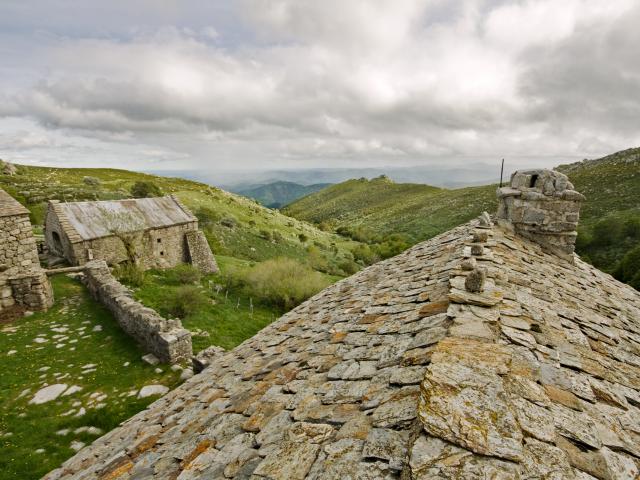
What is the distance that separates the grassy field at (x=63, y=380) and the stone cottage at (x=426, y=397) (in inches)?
93.0

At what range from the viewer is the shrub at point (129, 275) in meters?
18.4

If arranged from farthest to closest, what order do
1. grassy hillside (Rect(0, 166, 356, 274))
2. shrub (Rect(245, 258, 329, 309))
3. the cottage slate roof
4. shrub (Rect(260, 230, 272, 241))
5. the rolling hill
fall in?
shrub (Rect(260, 230, 272, 241))
grassy hillside (Rect(0, 166, 356, 274))
the rolling hill
shrub (Rect(245, 258, 329, 309))
the cottage slate roof

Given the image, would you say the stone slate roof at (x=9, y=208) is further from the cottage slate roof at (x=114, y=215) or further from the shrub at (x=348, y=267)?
the shrub at (x=348, y=267)

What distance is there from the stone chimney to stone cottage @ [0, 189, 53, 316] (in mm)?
17530

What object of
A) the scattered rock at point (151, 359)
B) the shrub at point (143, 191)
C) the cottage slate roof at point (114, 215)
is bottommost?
the scattered rock at point (151, 359)

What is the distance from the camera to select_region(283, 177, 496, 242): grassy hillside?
61812 millimetres

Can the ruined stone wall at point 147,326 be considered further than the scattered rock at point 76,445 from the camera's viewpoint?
Yes

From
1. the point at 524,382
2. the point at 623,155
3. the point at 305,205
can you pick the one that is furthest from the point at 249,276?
the point at 305,205

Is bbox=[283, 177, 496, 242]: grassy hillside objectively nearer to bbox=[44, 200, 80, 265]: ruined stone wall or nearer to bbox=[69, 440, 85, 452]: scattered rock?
bbox=[44, 200, 80, 265]: ruined stone wall

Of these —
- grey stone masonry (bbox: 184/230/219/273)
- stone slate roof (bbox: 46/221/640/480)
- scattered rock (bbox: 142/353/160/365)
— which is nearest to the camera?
stone slate roof (bbox: 46/221/640/480)

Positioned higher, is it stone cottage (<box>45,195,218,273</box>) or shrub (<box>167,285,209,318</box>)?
stone cottage (<box>45,195,218,273</box>)

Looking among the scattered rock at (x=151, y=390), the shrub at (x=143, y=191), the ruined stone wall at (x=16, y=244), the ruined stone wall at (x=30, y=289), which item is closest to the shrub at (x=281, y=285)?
the ruined stone wall at (x=30, y=289)

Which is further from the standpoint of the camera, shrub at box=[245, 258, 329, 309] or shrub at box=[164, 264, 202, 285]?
shrub at box=[164, 264, 202, 285]

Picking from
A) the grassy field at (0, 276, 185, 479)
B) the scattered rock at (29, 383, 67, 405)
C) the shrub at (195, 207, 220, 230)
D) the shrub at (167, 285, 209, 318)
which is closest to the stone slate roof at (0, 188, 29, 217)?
the grassy field at (0, 276, 185, 479)
